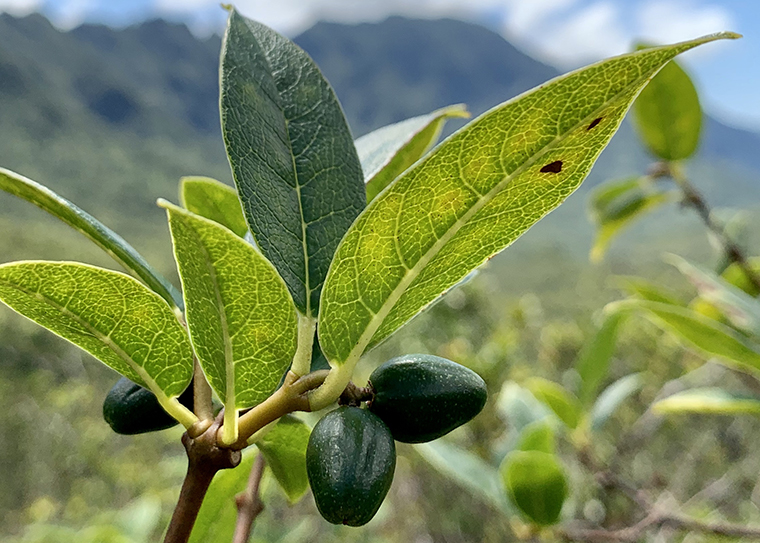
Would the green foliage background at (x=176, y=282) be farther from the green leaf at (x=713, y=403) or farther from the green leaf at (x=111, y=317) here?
the green leaf at (x=713, y=403)

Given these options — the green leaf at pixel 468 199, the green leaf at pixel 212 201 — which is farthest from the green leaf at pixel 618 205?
the green leaf at pixel 468 199

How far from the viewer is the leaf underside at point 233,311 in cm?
36

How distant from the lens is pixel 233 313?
1.30ft

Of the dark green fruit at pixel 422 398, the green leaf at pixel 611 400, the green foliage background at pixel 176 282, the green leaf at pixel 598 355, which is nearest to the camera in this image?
the dark green fruit at pixel 422 398

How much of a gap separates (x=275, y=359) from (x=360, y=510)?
12cm

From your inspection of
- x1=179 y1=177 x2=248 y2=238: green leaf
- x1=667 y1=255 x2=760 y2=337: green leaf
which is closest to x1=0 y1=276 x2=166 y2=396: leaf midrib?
x1=179 y1=177 x2=248 y2=238: green leaf

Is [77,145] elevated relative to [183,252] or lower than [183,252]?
lower

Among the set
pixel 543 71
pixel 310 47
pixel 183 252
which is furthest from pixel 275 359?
pixel 543 71

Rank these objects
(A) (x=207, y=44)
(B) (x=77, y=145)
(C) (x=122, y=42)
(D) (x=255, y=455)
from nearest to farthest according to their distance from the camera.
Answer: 1. (D) (x=255, y=455)
2. (B) (x=77, y=145)
3. (C) (x=122, y=42)
4. (A) (x=207, y=44)

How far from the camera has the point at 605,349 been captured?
1.62 metres

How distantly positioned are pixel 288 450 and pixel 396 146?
330 mm

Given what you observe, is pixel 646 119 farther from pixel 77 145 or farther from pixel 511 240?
pixel 77 145

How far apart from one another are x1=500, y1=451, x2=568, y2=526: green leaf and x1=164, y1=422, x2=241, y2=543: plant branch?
2.96ft

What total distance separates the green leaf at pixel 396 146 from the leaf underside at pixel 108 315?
10.6 inches
